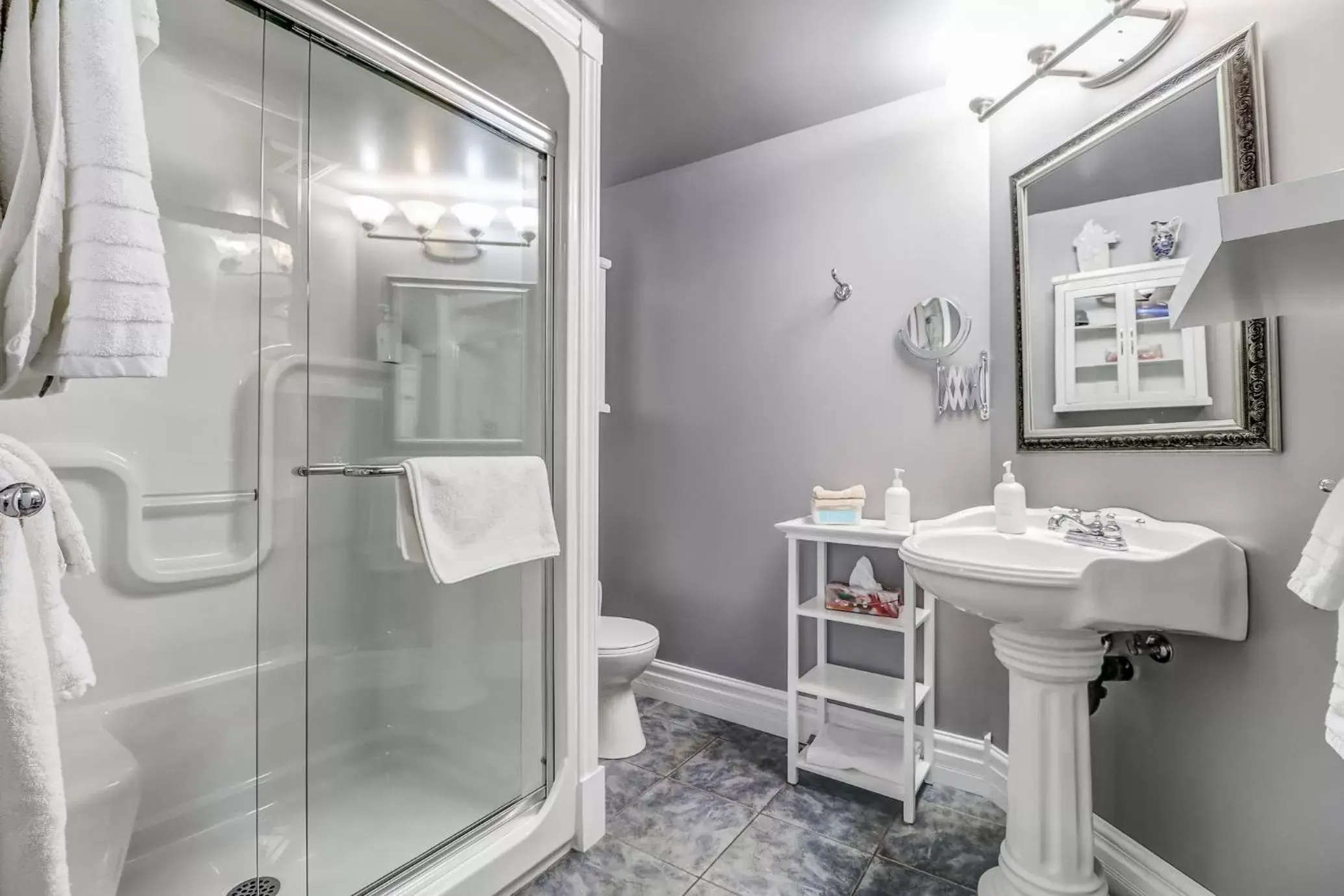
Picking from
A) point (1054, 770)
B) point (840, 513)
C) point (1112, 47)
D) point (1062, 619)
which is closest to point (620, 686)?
point (840, 513)

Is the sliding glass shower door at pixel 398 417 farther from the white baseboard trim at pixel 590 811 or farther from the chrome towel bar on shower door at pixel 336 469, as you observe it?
the white baseboard trim at pixel 590 811

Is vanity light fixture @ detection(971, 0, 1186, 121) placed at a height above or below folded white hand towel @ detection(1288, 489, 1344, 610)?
above

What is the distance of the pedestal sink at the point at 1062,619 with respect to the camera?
3.86ft

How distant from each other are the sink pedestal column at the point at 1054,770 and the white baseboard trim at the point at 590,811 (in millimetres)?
991

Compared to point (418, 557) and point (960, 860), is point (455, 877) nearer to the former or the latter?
point (418, 557)

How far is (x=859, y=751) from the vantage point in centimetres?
200

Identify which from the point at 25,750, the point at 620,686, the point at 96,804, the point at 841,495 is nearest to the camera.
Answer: the point at 25,750

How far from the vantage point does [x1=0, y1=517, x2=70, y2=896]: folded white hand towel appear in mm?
607

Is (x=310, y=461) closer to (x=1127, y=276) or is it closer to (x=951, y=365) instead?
(x=951, y=365)

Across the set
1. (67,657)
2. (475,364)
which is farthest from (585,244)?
(67,657)

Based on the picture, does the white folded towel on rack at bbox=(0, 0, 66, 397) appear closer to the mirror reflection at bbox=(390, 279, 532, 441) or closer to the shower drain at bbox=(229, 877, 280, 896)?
the mirror reflection at bbox=(390, 279, 532, 441)

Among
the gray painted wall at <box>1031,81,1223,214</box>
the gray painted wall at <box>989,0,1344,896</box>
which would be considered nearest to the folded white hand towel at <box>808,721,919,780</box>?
the gray painted wall at <box>989,0,1344,896</box>

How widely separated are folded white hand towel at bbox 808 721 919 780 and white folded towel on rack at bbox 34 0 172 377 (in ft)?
6.52

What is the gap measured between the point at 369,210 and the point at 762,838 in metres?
2.07
